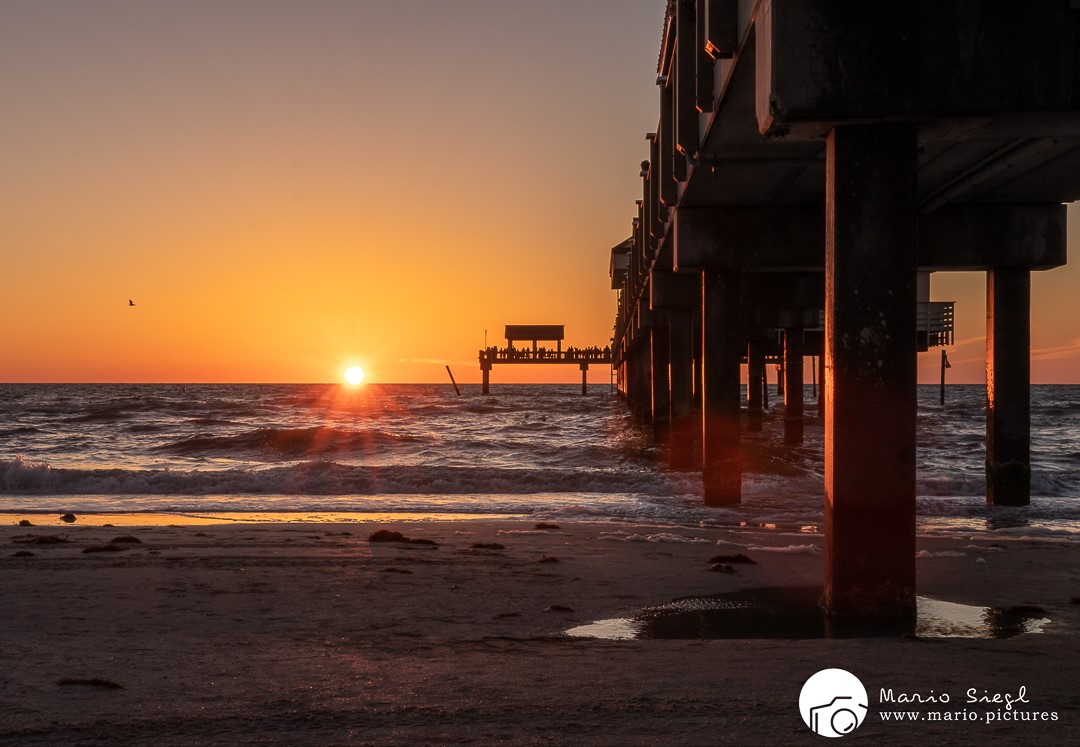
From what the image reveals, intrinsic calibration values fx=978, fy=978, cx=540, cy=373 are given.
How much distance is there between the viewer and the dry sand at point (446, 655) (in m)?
3.57

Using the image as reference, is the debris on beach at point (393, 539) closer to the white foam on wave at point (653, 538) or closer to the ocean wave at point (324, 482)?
the white foam on wave at point (653, 538)

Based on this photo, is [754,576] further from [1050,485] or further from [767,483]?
[1050,485]

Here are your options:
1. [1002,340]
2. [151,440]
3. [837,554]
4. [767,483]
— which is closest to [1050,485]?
[767,483]

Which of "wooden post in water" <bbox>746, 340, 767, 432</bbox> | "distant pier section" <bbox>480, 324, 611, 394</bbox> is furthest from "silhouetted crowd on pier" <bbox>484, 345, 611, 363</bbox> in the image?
"wooden post in water" <bbox>746, 340, 767, 432</bbox>

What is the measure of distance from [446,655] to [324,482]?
547 inches

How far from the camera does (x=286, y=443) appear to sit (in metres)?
32.2

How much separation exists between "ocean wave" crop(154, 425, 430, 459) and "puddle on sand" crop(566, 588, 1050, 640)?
2274cm

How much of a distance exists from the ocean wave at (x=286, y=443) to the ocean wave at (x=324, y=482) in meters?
8.81

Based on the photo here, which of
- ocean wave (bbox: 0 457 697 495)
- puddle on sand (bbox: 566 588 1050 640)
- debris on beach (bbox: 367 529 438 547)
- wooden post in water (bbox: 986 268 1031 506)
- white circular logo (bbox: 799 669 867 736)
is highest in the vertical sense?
wooden post in water (bbox: 986 268 1031 506)

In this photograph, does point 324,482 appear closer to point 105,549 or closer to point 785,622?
point 105,549

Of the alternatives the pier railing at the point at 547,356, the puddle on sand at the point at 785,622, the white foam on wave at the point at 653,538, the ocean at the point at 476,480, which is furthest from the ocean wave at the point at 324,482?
the pier railing at the point at 547,356

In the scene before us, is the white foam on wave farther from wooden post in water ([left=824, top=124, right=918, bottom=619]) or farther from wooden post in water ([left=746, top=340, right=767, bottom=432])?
wooden post in water ([left=746, top=340, right=767, bottom=432])

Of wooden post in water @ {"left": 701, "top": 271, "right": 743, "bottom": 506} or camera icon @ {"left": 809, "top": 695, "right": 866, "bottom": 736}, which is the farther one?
wooden post in water @ {"left": 701, "top": 271, "right": 743, "bottom": 506}

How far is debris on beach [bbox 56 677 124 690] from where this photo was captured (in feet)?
13.4
